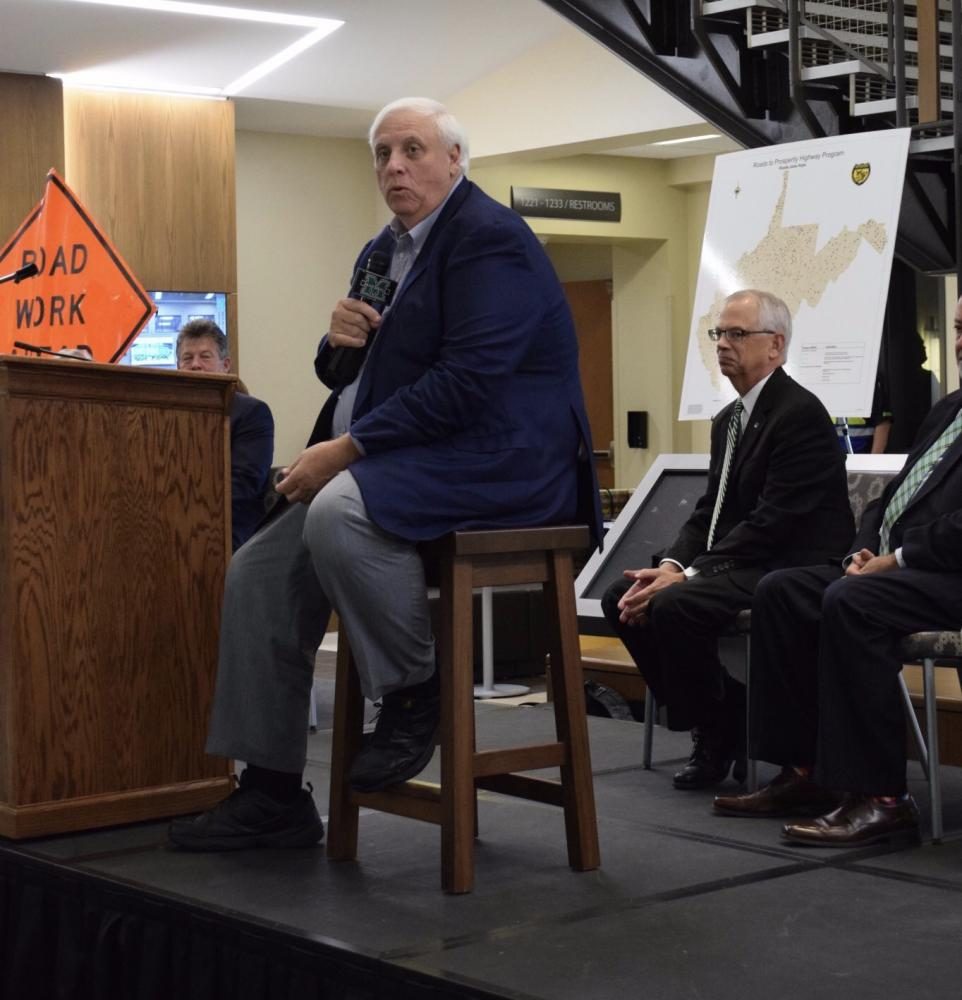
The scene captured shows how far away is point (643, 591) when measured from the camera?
338 cm

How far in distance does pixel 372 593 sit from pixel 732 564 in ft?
3.87

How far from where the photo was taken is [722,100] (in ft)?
19.1

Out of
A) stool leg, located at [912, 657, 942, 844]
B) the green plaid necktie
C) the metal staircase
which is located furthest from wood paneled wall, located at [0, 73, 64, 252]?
stool leg, located at [912, 657, 942, 844]

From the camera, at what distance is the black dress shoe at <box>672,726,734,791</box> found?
11.1 feet

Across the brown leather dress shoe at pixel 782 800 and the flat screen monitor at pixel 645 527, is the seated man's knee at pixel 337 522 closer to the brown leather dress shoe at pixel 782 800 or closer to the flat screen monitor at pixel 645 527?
the brown leather dress shoe at pixel 782 800

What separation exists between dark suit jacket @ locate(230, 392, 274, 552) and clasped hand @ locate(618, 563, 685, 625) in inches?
46.0

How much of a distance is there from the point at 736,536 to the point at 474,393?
108cm

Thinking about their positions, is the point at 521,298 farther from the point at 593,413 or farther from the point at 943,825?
the point at 593,413

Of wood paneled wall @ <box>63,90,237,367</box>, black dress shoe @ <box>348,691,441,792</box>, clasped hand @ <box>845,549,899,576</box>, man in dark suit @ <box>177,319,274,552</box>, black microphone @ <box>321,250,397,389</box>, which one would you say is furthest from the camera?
wood paneled wall @ <box>63,90,237,367</box>

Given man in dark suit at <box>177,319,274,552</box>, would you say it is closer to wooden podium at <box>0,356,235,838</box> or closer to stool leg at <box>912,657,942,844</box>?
wooden podium at <box>0,356,235,838</box>

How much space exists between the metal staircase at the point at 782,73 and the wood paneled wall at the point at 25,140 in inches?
118

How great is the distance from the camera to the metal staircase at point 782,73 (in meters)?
5.55

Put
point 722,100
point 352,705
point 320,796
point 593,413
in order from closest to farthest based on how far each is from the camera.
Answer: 1. point 352,705
2. point 320,796
3. point 722,100
4. point 593,413

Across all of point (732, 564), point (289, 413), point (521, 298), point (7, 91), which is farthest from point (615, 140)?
point (521, 298)
